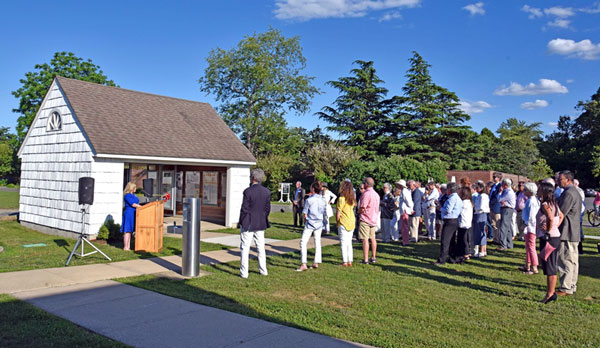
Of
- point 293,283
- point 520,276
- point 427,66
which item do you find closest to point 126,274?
point 293,283

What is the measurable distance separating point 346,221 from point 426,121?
135ft

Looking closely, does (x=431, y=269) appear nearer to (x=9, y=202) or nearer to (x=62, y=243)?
(x=62, y=243)

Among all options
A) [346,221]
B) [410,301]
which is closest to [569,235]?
[410,301]

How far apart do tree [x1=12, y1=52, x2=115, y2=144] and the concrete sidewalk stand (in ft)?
154

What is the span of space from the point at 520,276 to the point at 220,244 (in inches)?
295

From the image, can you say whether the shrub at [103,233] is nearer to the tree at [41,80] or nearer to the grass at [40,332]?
the grass at [40,332]

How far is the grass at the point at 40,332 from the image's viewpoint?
14.7ft

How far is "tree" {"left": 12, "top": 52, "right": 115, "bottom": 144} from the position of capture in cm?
4674

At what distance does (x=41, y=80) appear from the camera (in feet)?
157

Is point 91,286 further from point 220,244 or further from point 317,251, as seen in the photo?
point 220,244

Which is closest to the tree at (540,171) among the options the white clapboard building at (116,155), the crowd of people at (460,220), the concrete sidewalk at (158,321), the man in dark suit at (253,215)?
the crowd of people at (460,220)

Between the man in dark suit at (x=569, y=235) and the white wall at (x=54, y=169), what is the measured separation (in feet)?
38.1

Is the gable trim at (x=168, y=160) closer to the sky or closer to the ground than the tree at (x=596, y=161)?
closer to the ground

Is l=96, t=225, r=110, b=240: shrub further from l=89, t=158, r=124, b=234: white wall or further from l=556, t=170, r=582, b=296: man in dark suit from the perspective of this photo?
l=556, t=170, r=582, b=296: man in dark suit
